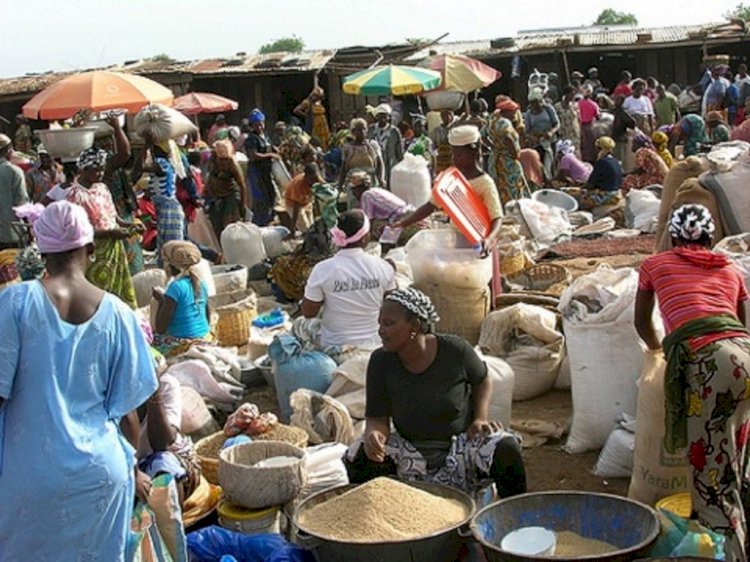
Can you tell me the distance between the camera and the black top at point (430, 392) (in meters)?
4.24

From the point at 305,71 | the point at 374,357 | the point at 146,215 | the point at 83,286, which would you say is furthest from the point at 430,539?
the point at 305,71

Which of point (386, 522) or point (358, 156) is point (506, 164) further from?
point (386, 522)

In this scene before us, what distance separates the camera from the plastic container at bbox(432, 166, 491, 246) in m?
6.41

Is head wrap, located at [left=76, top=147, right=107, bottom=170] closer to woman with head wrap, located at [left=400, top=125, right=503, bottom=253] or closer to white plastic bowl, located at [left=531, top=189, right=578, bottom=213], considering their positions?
woman with head wrap, located at [left=400, top=125, right=503, bottom=253]

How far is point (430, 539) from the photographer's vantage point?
12.1 feet

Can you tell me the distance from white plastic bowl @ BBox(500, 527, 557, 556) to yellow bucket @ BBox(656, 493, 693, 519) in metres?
0.56

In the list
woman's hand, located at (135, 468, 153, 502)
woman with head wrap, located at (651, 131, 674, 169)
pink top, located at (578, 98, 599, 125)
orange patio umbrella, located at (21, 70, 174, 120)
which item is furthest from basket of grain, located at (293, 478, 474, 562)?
pink top, located at (578, 98, 599, 125)

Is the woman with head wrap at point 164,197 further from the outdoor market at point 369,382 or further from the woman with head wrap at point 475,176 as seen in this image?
the woman with head wrap at point 475,176

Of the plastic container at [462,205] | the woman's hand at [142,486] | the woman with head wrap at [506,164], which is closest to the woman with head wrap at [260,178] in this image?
the woman with head wrap at [506,164]

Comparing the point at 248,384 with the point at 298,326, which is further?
the point at 248,384

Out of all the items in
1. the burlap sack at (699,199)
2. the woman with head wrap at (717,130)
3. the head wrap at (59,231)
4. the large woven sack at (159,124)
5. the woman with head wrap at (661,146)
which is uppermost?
the head wrap at (59,231)

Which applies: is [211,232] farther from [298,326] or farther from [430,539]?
[430,539]

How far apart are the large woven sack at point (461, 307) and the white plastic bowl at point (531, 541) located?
2.70m

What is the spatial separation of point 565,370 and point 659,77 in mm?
18177
